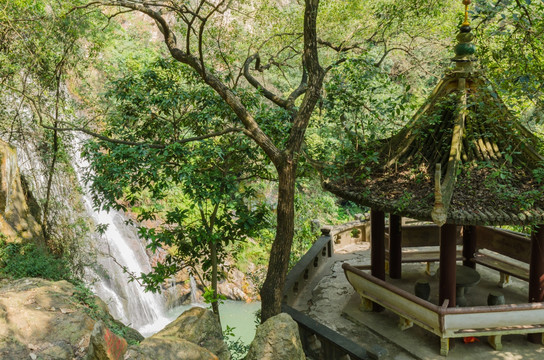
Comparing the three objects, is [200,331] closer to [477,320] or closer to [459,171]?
[477,320]

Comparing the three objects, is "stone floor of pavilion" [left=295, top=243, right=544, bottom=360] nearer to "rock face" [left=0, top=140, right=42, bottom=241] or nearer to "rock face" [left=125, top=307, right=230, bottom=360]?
"rock face" [left=125, top=307, right=230, bottom=360]

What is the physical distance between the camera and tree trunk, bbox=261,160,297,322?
717 centimetres

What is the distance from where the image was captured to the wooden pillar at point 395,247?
8.84 metres

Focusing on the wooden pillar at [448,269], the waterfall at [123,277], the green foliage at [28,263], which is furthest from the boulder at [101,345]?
the waterfall at [123,277]

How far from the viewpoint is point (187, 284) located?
16.9 meters

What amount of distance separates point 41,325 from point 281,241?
3.89 meters

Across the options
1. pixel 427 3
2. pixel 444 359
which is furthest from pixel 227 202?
pixel 427 3

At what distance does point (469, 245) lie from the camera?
31.2 feet

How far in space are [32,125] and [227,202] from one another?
701 cm

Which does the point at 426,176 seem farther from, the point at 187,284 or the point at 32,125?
the point at 187,284

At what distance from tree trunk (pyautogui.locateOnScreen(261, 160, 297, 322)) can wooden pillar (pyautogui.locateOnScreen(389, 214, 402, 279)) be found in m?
2.57

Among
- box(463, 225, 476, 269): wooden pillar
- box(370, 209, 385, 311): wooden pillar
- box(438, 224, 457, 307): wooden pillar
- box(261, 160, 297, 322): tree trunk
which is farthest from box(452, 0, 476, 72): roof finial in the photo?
box(463, 225, 476, 269): wooden pillar

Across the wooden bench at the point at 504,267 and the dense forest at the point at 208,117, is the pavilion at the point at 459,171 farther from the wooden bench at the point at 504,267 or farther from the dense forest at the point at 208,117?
the wooden bench at the point at 504,267

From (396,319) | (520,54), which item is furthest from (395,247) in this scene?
(520,54)
